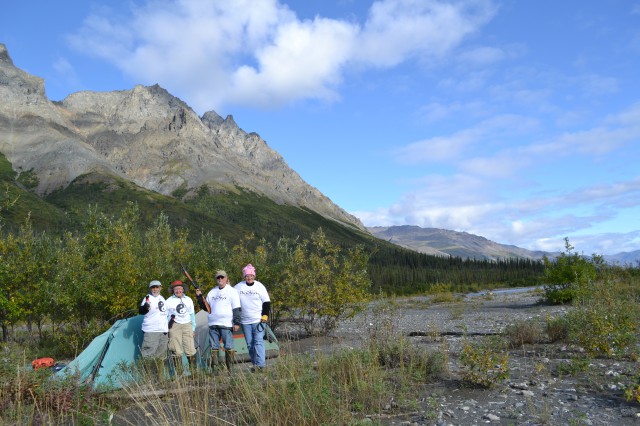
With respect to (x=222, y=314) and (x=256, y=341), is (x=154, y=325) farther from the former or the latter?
(x=256, y=341)

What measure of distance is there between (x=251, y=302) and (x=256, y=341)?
3.00ft

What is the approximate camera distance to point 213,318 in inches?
431

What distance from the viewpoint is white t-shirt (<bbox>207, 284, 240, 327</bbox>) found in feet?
35.8

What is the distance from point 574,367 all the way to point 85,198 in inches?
7732

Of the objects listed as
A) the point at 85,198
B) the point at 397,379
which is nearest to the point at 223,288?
the point at 397,379

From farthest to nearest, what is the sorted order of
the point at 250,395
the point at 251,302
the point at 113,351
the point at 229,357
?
1. the point at 113,351
2. the point at 251,302
3. the point at 229,357
4. the point at 250,395

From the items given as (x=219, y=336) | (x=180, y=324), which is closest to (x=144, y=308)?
(x=180, y=324)

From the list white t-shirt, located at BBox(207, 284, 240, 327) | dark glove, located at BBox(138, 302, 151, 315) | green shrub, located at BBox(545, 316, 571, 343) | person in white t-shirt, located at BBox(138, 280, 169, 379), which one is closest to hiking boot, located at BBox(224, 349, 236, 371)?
white t-shirt, located at BBox(207, 284, 240, 327)

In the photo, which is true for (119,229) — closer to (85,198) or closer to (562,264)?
(562,264)

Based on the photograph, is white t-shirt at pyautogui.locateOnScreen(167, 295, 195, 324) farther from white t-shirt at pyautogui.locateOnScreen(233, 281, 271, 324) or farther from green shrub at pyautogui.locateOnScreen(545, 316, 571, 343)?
green shrub at pyautogui.locateOnScreen(545, 316, 571, 343)

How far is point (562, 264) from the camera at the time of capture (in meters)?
27.8

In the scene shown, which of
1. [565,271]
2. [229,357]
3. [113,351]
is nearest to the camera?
[229,357]

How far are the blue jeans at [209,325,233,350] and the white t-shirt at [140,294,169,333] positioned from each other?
131 centimetres

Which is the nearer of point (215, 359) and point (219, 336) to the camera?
point (215, 359)
